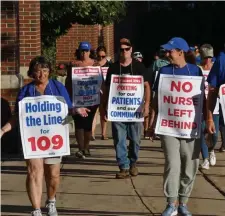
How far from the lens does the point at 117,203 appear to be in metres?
9.39

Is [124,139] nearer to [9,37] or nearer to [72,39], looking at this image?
[9,37]

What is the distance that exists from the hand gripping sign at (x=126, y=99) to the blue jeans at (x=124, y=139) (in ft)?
0.41

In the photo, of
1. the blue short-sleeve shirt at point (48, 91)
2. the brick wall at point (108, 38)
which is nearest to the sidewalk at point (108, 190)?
the blue short-sleeve shirt at point (48, 91)

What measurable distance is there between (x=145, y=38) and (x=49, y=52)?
2246cm

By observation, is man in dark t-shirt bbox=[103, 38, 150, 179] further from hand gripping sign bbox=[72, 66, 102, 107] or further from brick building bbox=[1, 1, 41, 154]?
brick building bbox=[1, 1, 41, 154]

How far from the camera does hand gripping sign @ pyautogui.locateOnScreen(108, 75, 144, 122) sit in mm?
11094

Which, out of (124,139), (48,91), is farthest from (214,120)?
(48,91)

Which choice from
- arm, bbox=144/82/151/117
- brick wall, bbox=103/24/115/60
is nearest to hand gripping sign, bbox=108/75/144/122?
arm, bbox=144/82/151/117

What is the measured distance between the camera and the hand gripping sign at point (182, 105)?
8.24m

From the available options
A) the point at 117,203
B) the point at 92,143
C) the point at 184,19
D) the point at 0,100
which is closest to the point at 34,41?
the point at 0,100

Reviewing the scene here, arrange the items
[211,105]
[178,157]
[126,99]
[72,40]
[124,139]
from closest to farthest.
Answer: [178,157] → [211,105] → [124,139] → [126,99] → [72,40]

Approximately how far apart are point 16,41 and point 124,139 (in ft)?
10.9

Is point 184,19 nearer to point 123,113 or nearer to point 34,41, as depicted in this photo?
point 34,41

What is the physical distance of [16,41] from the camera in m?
13.4
